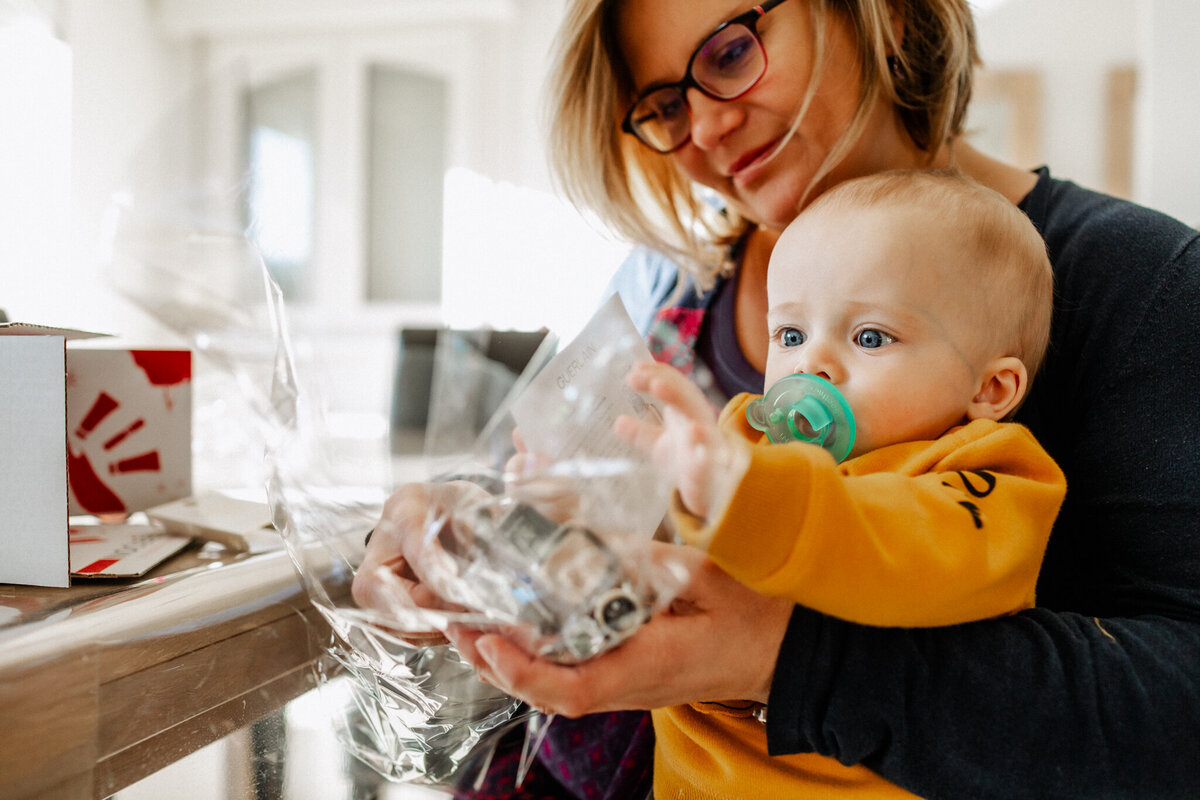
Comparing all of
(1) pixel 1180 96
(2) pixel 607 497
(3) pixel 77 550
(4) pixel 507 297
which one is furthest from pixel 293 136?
(2) pixel 607 497

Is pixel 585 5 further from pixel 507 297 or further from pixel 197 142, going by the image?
pixel 197 142

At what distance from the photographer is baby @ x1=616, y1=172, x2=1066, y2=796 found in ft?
1.49

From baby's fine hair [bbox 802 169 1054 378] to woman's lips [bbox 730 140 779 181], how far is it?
0.62 ft

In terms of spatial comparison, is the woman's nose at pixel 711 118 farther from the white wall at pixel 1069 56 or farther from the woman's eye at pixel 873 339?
the white wall at pixel 1069 56

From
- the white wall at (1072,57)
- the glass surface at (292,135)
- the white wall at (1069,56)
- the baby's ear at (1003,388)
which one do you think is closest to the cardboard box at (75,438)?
the baby's ear at (1003,388)

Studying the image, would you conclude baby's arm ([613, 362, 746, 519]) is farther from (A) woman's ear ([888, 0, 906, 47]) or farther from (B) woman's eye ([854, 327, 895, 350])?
(A) woman's ear ([888, 0, 906, 47])

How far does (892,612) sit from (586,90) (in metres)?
0.81

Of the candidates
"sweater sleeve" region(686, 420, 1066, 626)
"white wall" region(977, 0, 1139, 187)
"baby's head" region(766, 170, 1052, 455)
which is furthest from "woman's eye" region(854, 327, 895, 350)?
"white wall" region(977, 0, 1139, 187)

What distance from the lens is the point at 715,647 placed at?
20.5 inches

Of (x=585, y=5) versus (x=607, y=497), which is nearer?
(x=607, y=497)

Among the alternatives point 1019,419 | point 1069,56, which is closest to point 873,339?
point 1019,419

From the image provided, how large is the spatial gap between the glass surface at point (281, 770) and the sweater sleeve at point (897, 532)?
414mm

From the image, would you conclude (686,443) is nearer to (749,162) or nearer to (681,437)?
(681,437)

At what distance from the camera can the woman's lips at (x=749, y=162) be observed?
2.98 feet
